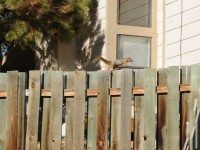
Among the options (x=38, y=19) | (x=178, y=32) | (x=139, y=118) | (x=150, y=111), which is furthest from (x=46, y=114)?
(x=178, y=32)

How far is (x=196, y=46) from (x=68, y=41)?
253 centimetres

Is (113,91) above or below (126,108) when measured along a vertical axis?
above

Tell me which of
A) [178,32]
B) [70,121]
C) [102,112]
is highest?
[178,32]

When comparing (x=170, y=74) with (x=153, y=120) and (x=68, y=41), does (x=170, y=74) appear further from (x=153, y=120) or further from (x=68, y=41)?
(x=68, y=41)

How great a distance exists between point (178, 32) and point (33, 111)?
4.81m

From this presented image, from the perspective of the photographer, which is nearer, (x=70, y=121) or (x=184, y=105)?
(x=184, y=105)

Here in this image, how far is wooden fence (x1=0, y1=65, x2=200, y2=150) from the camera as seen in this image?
487 cm

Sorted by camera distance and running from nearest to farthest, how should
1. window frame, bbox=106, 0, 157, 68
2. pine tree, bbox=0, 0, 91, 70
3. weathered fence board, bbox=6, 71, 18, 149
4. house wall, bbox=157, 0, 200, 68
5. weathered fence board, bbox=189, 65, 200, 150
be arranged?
weathered fence board, bbox=189, 65, 200, 150 < weathered fence board, bbox=6, 71, 18, 149 < pine tree, bbox=0, 0, 91, 70 < house wall, bbox=157, 0, 200, 68 < window frame, bbox=106, 0, 157, 68

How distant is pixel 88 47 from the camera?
10.4m

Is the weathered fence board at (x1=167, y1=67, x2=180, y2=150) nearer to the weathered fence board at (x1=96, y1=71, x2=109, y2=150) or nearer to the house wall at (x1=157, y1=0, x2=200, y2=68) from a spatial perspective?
the weathered fence board at (x1=96, y1=71, x2=109, y2=150)

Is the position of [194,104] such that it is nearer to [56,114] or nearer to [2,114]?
[56,114]

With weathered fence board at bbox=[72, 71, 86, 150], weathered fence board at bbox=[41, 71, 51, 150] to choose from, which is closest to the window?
weathered fence board at bbox=[41, 71, 51, 150]

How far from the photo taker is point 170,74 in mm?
4914

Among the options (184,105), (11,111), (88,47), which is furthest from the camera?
(88,47)
